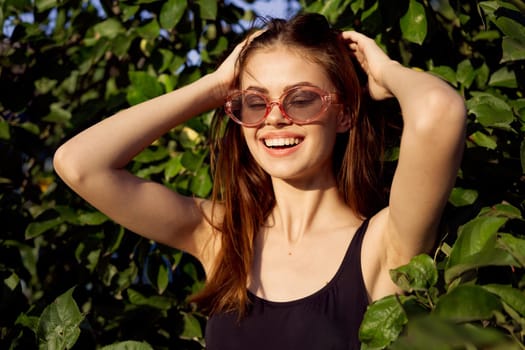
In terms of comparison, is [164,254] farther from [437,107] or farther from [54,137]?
[437,107]

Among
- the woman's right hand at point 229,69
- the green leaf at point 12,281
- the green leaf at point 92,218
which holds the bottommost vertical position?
the green leaf at point 12,281

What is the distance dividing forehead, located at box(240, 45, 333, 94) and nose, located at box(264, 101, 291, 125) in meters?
0.04

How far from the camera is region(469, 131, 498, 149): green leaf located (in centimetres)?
178

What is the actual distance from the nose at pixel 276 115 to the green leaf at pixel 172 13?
557 mm

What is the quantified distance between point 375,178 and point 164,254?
2.21 feet

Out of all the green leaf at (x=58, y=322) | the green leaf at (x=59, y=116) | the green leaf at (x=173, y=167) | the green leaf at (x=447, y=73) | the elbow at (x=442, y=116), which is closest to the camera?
the elbow at (x=442, y=116)

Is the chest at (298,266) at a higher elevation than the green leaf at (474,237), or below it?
below

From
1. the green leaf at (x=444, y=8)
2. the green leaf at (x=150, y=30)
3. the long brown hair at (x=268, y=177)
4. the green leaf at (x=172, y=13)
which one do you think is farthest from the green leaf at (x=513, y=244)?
the green leaf at (x=150, y=30)

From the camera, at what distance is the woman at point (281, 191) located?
1.72 metres

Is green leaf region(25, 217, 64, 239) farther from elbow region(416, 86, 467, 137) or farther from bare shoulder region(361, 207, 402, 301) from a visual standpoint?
elbow region(416, 86, 467, 137)

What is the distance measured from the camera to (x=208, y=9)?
218 cm

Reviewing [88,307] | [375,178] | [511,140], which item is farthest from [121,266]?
[511,140]

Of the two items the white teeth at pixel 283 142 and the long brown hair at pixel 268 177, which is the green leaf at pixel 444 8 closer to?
the long brown hair at pixel 268 177

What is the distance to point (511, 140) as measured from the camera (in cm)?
181
